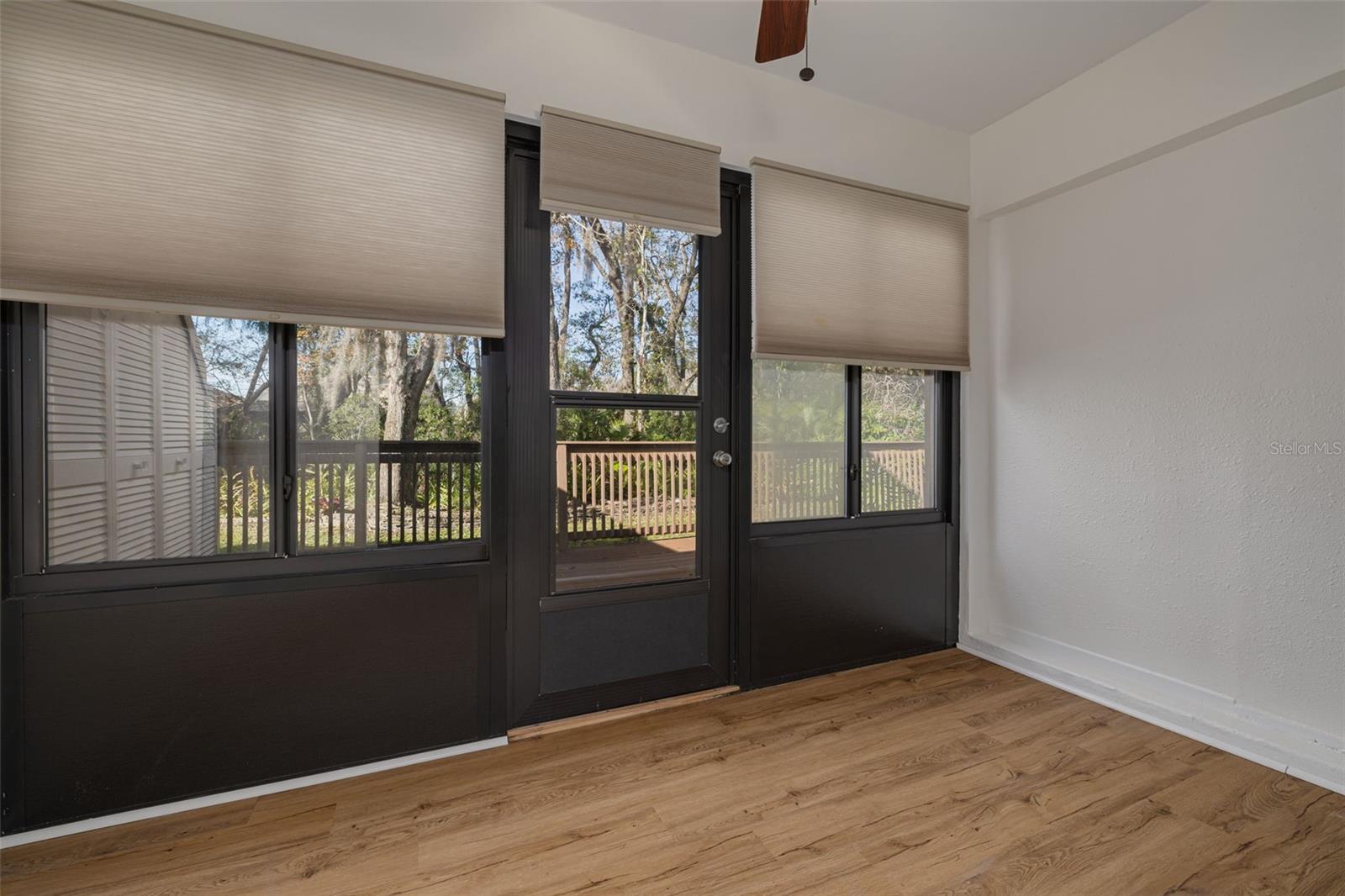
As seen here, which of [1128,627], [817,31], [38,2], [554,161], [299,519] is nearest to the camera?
[38,2]

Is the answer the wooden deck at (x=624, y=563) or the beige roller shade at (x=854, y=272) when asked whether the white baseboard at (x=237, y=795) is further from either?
the beige roller shade at (x=854, y=272)

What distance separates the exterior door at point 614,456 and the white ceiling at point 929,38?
59 centimetres

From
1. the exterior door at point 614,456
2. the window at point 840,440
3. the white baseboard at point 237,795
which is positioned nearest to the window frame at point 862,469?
the window at point 840,440

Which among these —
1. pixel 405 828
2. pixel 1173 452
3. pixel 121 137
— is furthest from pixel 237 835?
pixel 1173 452

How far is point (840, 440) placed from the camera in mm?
2932

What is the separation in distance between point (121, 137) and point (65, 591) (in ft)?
4.28

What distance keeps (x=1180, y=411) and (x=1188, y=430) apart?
0.08 metres

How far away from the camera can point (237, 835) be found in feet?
5.37

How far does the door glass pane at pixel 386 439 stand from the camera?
196cm

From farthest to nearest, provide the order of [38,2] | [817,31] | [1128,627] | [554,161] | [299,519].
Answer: [1128,627]
[817,31]
[554,161]
[299,519]
[38,2]

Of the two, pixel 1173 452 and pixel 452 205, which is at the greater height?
pixel 452 205

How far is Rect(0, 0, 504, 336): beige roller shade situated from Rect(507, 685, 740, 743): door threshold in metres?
1.49

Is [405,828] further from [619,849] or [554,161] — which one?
[554,161]

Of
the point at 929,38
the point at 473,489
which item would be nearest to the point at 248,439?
the point at 473,489
